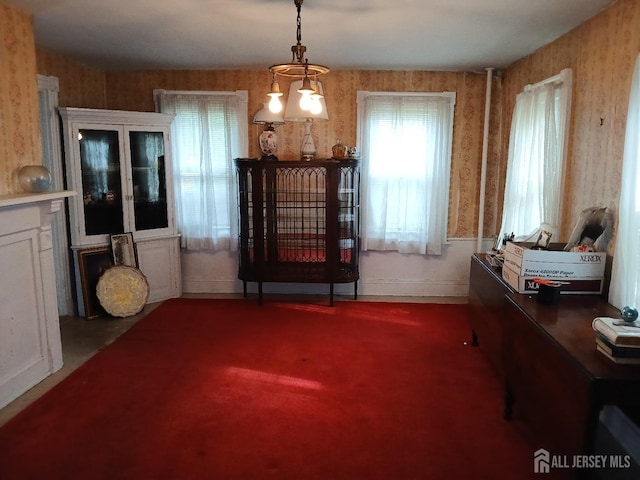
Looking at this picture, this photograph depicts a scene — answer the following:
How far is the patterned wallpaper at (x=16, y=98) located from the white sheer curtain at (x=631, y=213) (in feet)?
11.3

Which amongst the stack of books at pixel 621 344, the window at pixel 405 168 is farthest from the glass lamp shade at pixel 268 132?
the stack of books at pixel 621 344

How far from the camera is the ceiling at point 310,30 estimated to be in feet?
9.37

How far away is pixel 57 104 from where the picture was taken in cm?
414

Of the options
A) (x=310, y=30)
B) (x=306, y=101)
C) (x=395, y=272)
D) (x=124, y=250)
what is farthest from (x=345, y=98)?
(x=124, y=250)

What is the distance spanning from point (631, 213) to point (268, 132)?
3307mm

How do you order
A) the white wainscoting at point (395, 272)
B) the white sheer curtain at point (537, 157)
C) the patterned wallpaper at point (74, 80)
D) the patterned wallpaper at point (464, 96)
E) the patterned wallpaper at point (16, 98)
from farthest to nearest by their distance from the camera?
the white wainscoting at point (395, 272), the patterned wallpaper at point (74, 80), the white sheer curtain at point (537, 157), the patterned wallpaper at point (16, 98), the patterned wallpaper at point (464, 96)

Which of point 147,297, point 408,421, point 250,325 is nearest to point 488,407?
point 408,421

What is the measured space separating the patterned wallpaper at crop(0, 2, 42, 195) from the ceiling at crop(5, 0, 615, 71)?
0.14m

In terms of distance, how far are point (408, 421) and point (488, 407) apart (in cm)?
52

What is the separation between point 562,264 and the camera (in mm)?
2650

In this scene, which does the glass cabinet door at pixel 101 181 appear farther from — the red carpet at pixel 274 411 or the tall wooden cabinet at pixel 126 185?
the red carpet at pixel 274 411

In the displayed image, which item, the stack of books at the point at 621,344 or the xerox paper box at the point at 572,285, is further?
the xerox paper box at the point at 572,285

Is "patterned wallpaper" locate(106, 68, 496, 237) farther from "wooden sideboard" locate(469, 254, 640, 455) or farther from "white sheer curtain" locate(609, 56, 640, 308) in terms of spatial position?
"white sheer curtain" locate(609, 56, 640, 308)

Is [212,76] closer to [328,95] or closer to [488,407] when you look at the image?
[328,95]
